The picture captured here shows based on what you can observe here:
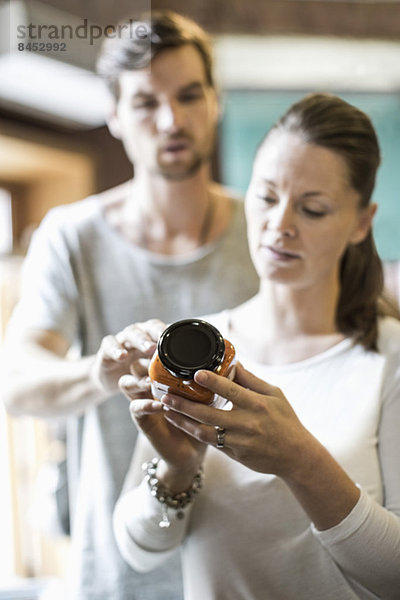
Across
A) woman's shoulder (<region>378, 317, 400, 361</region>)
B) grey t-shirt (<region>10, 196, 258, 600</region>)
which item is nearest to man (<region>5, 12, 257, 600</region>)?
grey t-shirt (<region>10, 196, 258, 600</region>)

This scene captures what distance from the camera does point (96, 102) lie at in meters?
0.64

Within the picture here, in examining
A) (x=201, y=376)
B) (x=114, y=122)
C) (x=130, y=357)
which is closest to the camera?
(x=201, y=376)

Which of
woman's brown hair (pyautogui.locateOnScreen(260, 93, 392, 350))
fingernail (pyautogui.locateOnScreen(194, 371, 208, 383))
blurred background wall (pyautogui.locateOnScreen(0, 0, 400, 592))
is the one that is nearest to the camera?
fingernail (pyautogui.locateOnScreen(194, 371, 208, 383))

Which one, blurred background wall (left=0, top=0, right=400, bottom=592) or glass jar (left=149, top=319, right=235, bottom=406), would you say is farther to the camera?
blurred background wall (left=0, top=0, right=400, bottom=592)

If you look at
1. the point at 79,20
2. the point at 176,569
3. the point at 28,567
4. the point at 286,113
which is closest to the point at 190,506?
the point at 176,569

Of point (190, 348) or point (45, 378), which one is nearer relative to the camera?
point (190, 348)

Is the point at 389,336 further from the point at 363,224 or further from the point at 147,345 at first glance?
the point at 147,345

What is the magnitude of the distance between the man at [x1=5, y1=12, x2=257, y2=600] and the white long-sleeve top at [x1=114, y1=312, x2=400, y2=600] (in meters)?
0.04

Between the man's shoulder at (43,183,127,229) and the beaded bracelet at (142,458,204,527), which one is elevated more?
the man's shoulder at (43,183,127,229)

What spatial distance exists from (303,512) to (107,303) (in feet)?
→ 0.70

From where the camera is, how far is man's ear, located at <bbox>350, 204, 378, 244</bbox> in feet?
1.63

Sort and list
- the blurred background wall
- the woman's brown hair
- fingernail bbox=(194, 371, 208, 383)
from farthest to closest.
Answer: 1. the blurred background wall
2. the woman's brown hair
3. fingernail bbox=(194, 371, 208, 383)

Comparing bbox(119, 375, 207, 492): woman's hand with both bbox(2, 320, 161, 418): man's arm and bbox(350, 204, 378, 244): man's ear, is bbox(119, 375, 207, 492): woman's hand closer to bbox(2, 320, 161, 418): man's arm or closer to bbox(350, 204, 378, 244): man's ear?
bbox(2, 320, 161, 418): man's arm

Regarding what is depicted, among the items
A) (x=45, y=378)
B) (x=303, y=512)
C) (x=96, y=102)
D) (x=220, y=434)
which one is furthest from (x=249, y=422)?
(x=96, y=102)
